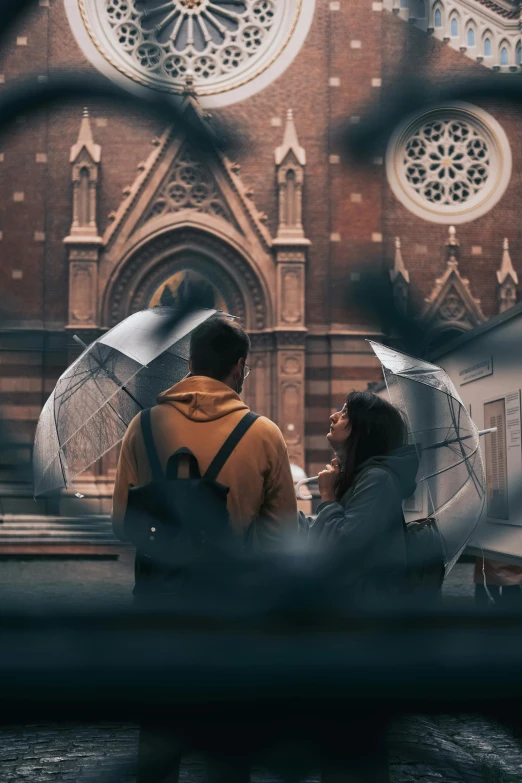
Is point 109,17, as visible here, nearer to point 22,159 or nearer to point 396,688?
Answer: point 22,159

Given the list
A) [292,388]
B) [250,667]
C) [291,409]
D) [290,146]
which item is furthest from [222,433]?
[292,388]

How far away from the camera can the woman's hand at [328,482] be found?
2.33 metres

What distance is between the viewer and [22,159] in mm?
777

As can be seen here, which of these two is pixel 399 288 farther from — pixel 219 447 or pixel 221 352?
pixel 221 352

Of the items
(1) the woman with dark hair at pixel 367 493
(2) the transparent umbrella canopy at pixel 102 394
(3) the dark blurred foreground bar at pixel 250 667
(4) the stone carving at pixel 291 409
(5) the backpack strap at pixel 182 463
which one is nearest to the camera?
(3) the dark blurred foreground bar at pixel 250 667

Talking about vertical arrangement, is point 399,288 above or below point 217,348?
below

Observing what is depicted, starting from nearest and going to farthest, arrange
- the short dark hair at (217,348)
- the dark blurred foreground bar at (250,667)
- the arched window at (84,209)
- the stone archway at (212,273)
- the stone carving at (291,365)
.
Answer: the dark blurred foreground bar at (250,667)
the short dark hair at (217,348)
the arched window at (84,209)
the stone carving at (291,365)
the stone archway at (212,273)

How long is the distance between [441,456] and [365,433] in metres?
1.28

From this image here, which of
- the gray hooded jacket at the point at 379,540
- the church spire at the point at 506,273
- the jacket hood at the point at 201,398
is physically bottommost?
the gray hooded jacket at the point at 379,540

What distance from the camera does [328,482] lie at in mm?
2359

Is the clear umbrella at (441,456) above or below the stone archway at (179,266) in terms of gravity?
below

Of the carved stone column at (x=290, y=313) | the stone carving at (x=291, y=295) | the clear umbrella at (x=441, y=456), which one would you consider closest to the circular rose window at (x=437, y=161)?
the clear umbrella at (x=441, y=456)

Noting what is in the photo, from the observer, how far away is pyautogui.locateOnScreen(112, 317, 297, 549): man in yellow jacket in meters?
1.85

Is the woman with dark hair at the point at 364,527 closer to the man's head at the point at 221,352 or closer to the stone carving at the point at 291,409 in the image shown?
the man's head at the point at 221,352
